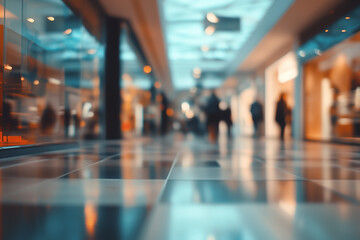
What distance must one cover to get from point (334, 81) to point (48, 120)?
11617 millimetres

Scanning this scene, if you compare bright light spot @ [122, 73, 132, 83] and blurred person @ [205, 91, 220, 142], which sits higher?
bright light spot @ [122, 73, 132, 83]

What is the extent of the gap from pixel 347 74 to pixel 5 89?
11.9 m

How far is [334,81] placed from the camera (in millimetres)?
12547

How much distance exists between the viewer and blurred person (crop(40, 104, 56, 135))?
7.34m

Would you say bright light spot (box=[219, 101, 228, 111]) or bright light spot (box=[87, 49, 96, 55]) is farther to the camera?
bright light spot (box=[219, 101, 228, 111])

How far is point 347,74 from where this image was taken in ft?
37.8

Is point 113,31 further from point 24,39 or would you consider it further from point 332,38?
point 332,38

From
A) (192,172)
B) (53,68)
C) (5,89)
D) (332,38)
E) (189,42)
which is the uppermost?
(189,42)

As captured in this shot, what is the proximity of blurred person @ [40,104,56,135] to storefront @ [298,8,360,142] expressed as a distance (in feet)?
34.0

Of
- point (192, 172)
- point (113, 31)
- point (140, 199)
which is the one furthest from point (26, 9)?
point (113, 31)

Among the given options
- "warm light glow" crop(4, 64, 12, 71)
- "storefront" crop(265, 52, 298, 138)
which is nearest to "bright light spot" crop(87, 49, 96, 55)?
"warm light glow" crop(4, 64, 12, 71)

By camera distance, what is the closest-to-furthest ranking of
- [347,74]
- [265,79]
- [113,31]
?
1. [347,74]
2. [113,31]
3. [265,79]

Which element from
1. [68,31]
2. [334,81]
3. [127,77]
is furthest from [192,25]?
[68,31]

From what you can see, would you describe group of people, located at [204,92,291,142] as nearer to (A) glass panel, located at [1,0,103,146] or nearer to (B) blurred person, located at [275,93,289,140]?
(B) blurred person, located at [275,93,289,140]
